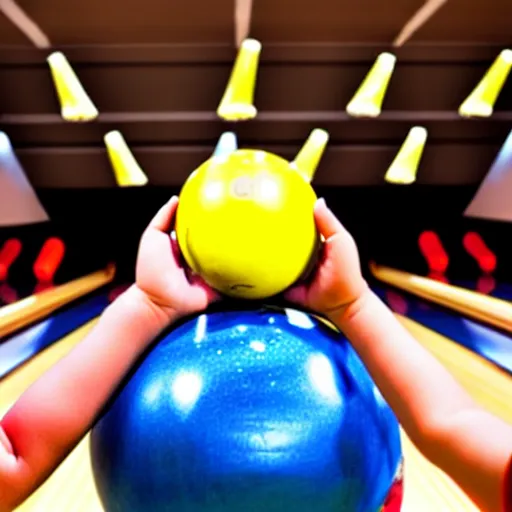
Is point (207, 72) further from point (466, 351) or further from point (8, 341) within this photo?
point (466, 351)

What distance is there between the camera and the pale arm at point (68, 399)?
0.95 m

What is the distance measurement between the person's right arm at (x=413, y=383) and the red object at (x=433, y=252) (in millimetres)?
3139

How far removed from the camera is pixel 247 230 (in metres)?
1.09

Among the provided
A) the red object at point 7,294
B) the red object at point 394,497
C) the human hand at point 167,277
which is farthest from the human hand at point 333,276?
the red object at point 7,294

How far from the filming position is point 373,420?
1.08m

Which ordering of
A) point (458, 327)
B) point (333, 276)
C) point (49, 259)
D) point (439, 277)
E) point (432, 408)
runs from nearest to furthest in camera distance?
point (432, 408) → point (333, 276) → point (458, 327) → point (439, 277) → point (49, 259)

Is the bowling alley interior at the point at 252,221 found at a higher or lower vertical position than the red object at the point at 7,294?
higher

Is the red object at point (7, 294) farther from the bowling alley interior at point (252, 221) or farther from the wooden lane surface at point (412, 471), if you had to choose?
the wooden lane surface at point (412, 471)

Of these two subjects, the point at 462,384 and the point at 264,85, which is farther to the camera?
the point at 264,85

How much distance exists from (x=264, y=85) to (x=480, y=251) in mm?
1643

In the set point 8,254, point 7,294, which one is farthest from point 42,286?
point 8,254

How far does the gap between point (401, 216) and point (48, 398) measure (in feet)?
12.2

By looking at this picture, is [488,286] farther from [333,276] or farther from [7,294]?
[333,276]

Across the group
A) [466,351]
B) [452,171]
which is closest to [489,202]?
[452,171]
